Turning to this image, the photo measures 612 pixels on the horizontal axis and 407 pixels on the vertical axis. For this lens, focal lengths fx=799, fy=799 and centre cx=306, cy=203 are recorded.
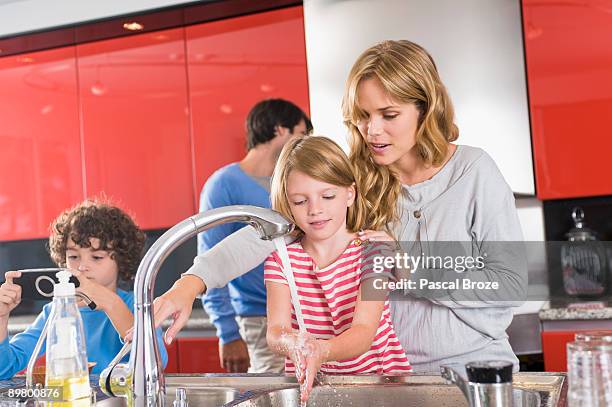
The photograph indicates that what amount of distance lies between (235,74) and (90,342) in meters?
1.49

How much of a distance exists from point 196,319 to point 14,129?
1140 millimetres

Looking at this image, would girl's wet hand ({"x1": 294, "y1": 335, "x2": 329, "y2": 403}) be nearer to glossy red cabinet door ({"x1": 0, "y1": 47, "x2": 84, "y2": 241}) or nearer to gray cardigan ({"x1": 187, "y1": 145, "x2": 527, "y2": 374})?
gray cardigan ({"x1": 187, "y1": 145, "x2": 527, "y2": 374})

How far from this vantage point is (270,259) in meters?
1.39

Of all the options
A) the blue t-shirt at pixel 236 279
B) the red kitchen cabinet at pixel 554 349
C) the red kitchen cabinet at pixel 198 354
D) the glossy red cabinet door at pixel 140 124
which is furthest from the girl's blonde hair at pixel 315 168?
the glossy red cabinet door at pixel 140 124

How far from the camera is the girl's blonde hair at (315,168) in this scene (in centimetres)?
134

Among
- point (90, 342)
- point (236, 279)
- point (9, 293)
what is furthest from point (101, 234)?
point (236, 279)

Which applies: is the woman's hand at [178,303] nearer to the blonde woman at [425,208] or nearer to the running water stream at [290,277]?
the blonde woman at [425,208]

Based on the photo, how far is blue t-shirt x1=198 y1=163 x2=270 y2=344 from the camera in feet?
8.03

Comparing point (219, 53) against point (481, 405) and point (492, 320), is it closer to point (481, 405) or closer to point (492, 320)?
point (492, 320)

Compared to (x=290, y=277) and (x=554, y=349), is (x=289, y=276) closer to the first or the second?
(x=290, y=277)

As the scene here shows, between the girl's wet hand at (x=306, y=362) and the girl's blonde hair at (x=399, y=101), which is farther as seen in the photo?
the girl's blonde hair at (x=399, y=101)

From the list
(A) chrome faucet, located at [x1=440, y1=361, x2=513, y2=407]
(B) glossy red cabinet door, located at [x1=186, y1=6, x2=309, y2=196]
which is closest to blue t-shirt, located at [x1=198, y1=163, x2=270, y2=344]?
(B) glossy red cabinet door, located at [x1=186, y1=6, x2=309, y2=196]

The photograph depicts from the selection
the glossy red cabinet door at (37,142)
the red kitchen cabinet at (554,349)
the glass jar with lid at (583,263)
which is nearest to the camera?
the red kitchen cabinet at (554,349)

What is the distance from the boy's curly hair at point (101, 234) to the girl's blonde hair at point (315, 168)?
57 centimetres
